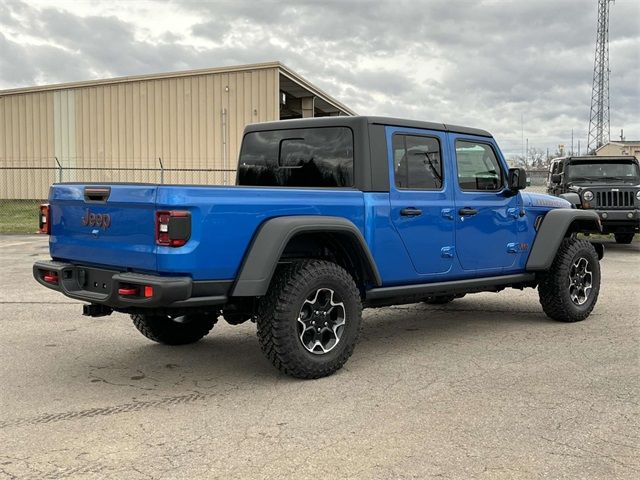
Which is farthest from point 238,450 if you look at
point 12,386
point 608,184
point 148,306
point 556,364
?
point 608,184

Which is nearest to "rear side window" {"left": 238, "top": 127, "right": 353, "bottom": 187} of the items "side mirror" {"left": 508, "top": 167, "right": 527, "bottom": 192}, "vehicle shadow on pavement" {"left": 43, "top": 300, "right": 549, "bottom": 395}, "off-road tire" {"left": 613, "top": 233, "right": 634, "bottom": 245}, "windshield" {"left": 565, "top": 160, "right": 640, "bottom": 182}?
"vehicle shadow on pavement" {"left": 43, "top": 300, "right": 549, "bottom": 395}

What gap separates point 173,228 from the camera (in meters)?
4.02

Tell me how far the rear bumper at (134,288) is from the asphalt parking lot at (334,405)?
64 cm

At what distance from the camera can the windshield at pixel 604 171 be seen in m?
14.6

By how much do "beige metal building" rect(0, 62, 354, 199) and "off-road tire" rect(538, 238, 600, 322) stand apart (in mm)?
17605

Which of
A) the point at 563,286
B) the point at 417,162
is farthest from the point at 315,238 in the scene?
the point at 563,286

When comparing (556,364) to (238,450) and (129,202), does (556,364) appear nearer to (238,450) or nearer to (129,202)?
(238,450)

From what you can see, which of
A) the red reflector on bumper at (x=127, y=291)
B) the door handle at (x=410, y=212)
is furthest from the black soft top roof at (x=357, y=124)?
the red reflector on bumper at (x=127, y=291)

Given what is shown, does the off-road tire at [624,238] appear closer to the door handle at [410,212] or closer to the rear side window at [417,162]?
the rear side window at [417,162]

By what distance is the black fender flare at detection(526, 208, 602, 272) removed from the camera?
6492 mm

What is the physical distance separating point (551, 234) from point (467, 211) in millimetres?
1312

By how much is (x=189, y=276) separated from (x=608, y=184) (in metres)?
12.1

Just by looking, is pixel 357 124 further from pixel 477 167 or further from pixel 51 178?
pixel 51 178

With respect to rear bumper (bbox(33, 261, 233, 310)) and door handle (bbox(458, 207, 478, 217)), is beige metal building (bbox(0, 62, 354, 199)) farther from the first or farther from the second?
rear bumper (bbox(33, 261, 233, 310))
